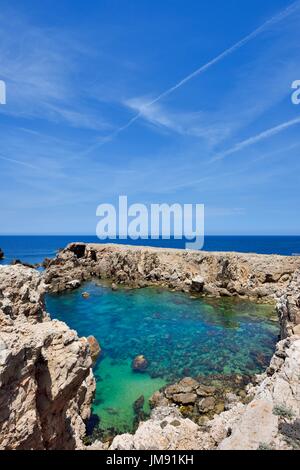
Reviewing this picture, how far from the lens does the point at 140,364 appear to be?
25.3m

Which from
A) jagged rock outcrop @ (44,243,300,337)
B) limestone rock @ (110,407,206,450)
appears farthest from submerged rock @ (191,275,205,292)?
limestone rock @ (110,407,206,450)

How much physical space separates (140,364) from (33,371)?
676 inches

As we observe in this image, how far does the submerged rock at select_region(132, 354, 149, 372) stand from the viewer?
24828mm

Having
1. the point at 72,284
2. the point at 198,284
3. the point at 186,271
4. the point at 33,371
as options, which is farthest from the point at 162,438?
the point at 186,271

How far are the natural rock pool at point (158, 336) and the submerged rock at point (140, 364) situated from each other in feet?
1.56

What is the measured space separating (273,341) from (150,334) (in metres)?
13.1

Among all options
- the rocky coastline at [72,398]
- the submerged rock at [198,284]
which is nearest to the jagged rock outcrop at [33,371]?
the rocky coastline at [72,398]

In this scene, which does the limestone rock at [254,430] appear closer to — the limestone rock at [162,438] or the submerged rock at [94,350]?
the limestone rock at [162,438]

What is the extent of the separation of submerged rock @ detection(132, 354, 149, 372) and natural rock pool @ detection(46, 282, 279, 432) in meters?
0.48

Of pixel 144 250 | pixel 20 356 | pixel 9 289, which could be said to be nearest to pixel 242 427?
pixel 20 356

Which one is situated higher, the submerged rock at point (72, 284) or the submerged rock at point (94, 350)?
the submerged rock at point (72, 284)

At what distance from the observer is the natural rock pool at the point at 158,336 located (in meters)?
22.2

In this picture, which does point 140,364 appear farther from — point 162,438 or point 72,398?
point 162,438

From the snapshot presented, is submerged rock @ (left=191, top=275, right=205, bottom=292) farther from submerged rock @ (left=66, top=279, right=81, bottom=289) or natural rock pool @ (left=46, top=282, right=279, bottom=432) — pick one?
submerged rock @ (left=66, top=279, right=81, bottom=289)
